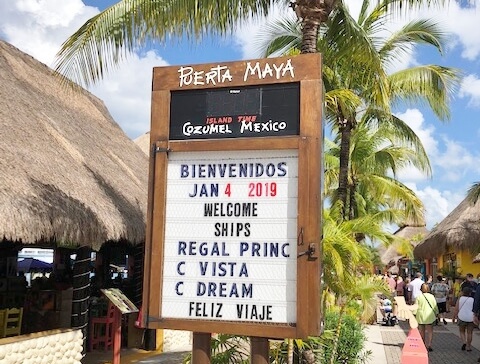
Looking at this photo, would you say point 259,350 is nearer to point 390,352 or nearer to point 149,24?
point 149,24

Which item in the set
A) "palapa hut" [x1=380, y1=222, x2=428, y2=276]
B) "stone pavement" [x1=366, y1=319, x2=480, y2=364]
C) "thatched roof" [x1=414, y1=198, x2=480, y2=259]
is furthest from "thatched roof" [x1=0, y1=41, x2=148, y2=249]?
"palapa hut" [x1=380, y1=222, x2=428, y2=276]

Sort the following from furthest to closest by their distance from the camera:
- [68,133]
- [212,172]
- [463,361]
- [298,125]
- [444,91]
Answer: [444,91], [463,361], [68,133], [212,172], [298,125]

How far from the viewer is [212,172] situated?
418cm

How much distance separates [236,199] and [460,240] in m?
20.3

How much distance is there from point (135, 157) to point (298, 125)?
1119cm

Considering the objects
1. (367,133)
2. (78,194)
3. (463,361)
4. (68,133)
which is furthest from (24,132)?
(367,133)

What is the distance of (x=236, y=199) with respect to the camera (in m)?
4.11

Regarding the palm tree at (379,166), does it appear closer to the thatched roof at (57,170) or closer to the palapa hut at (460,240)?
the palapa hut at (460,240)

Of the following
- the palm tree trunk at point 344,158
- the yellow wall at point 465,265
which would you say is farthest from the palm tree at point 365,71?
the yellow wall at point 465,265

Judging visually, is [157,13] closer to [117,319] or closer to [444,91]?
[117,319]

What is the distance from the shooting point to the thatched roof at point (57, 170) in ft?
23.5

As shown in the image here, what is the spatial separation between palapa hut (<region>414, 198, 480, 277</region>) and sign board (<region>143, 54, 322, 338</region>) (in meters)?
19.8

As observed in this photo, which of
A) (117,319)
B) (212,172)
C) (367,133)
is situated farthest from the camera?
(367,133)

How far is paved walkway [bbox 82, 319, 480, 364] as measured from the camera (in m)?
10.9
